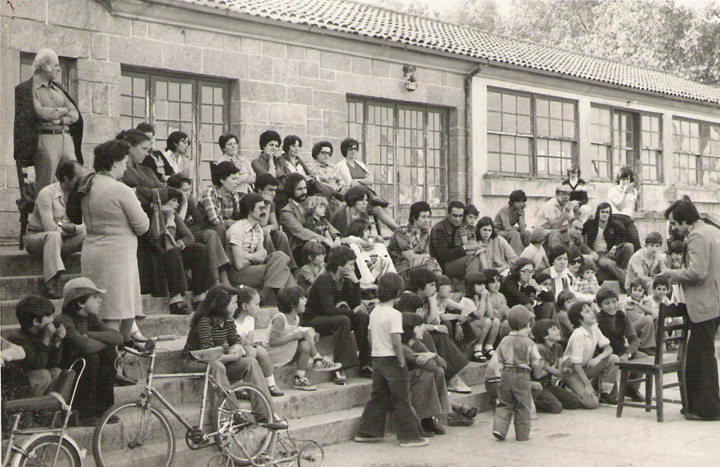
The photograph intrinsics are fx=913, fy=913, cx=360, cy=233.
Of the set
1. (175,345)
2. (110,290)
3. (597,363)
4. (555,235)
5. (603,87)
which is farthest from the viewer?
(603,87)

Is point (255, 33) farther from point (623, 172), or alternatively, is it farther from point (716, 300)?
point (716, 300)

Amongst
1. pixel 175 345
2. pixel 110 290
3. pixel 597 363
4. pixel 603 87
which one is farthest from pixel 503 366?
pixel 603 87

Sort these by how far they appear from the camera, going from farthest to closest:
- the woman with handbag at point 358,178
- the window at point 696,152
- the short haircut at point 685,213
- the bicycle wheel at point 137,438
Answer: the window at point 696,152 < the woman with handbag at point 358,178 < the short haircut at point 685,213 < the bicycle wheel at point 137,438

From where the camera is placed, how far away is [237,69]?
13398 mm

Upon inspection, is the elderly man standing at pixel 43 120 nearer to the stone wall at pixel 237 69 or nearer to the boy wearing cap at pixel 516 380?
the stone wall at pixel 237 69

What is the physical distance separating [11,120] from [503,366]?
644cm

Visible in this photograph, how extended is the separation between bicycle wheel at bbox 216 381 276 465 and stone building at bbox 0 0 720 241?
5256 mm

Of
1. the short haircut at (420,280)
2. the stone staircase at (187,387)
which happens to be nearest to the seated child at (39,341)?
the stone staircase at (187,387)

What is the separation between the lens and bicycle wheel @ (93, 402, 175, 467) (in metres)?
6.07

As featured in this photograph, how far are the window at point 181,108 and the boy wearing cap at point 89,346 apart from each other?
608 centimetres

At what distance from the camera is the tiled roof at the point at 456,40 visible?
14.1m

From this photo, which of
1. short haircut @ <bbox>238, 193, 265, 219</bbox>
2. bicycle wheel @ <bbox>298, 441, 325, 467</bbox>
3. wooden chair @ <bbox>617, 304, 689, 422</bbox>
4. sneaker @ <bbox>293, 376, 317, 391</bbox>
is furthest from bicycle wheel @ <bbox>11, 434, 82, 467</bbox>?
A: wooden chair @ <bbox>617, 304, 689, 422</bbox>

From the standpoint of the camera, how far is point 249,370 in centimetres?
713

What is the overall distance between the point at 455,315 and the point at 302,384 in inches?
83.7
